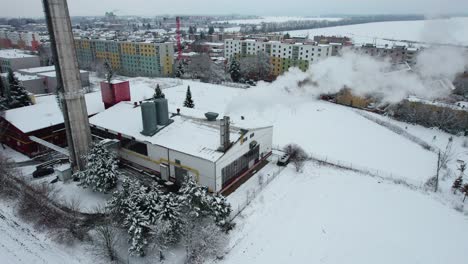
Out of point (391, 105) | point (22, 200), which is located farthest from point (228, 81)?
point (22, 200)

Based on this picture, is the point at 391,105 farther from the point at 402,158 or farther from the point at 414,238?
the point at 414,238

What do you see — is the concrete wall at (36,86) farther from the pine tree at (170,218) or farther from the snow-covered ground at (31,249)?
the pine tree at (170,218)

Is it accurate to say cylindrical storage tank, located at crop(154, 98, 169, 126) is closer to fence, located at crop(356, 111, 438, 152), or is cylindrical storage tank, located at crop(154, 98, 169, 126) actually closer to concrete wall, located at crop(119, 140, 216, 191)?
concrete wall, located at crop(119, 140, 216, 191)

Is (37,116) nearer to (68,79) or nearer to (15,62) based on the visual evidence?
(68,79)

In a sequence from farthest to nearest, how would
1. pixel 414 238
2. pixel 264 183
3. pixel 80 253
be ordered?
pixel 264 183 → pixel 414 238 → pixel 80 253

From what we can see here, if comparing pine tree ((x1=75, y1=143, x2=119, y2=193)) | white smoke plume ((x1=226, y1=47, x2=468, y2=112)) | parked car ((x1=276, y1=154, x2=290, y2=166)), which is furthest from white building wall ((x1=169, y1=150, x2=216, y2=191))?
parked car ((x1=276, y1=154, x2=290, y2=166))

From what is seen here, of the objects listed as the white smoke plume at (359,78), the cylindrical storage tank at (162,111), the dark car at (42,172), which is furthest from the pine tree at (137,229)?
the white smoke plume at (359,78)
